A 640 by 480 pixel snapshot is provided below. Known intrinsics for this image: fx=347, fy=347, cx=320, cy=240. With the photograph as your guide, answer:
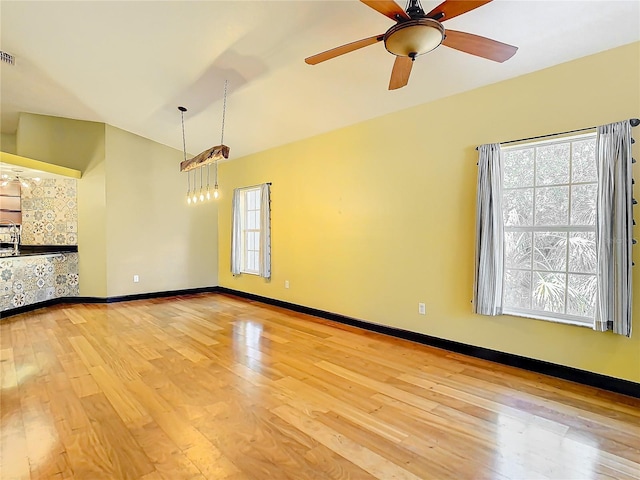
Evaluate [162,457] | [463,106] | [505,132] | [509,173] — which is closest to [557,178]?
[509,173]

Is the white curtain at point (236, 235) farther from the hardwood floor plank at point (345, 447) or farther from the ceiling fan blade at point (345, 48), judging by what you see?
the ceiling fan blade at point (345, 48)

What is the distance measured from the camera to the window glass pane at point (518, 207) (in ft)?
11.3

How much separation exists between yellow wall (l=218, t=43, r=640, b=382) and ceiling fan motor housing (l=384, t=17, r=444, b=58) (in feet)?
6.04

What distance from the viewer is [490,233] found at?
346 centimetres

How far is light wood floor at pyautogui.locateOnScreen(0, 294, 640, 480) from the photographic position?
6.47ft

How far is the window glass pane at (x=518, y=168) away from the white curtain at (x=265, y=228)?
386 centimetres

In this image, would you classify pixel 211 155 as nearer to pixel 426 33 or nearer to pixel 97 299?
pixel 426 33

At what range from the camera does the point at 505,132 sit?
3.49 metres

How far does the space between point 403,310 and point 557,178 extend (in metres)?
2.15

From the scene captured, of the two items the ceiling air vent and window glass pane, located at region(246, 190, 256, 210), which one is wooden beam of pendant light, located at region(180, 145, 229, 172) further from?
the ceiling air vent

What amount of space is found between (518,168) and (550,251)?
2.87ft

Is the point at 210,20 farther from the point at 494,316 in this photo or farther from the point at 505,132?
the point at 494,316

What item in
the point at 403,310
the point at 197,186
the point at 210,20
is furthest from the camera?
the point at 197,186

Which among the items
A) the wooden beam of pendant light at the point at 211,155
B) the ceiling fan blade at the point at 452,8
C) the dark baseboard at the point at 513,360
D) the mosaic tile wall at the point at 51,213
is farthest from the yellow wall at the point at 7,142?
the ceiling fan blade at the point at 452,8
